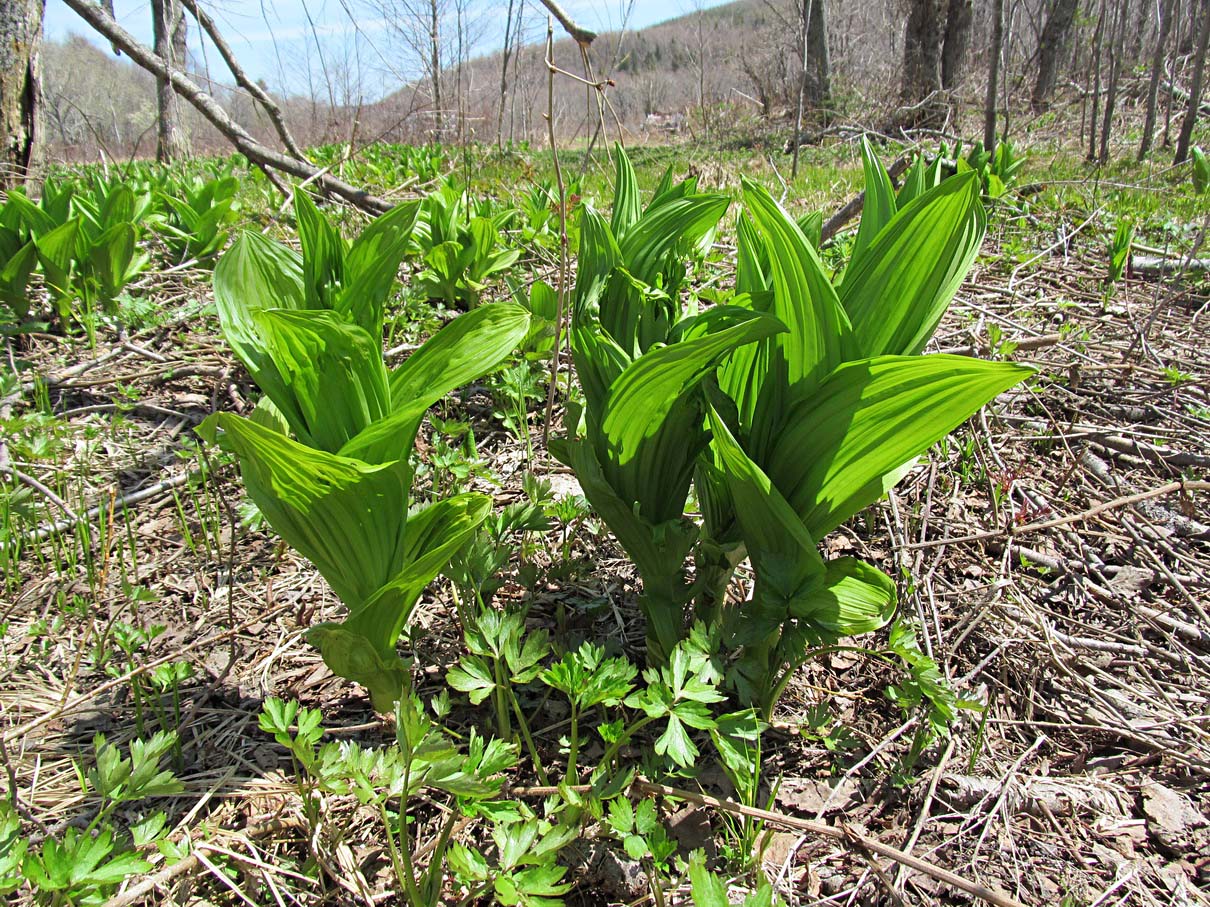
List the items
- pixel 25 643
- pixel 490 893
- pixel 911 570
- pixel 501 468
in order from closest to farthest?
1. pixel 490 893
2. pixel 25 643
3. pixel 911 570
4. pixel 501 468

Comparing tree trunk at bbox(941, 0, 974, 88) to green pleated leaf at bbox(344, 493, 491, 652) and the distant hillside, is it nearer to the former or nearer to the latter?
the distant hillside

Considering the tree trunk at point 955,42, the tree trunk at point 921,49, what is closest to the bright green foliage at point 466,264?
the tree trunk at point 921,49

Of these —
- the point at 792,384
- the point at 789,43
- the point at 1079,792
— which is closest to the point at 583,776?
the point at 792,384

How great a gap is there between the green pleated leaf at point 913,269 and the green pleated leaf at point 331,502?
89 cm

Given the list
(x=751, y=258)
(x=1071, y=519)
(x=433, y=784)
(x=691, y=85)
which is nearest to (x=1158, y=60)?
(x=1071, y=519)

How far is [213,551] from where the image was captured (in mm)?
2270

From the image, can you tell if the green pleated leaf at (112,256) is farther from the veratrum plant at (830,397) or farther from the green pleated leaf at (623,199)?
the veratrum plant at (830,397)

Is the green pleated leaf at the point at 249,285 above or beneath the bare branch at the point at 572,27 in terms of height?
beneath

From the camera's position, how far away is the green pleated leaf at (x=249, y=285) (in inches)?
58.2

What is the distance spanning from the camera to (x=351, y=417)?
138 cm

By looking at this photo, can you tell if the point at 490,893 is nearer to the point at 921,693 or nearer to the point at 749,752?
the point at 749,752

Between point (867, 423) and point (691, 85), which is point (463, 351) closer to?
point (867, 423)

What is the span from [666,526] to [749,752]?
1.61ft

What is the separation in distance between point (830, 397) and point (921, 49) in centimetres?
1501
